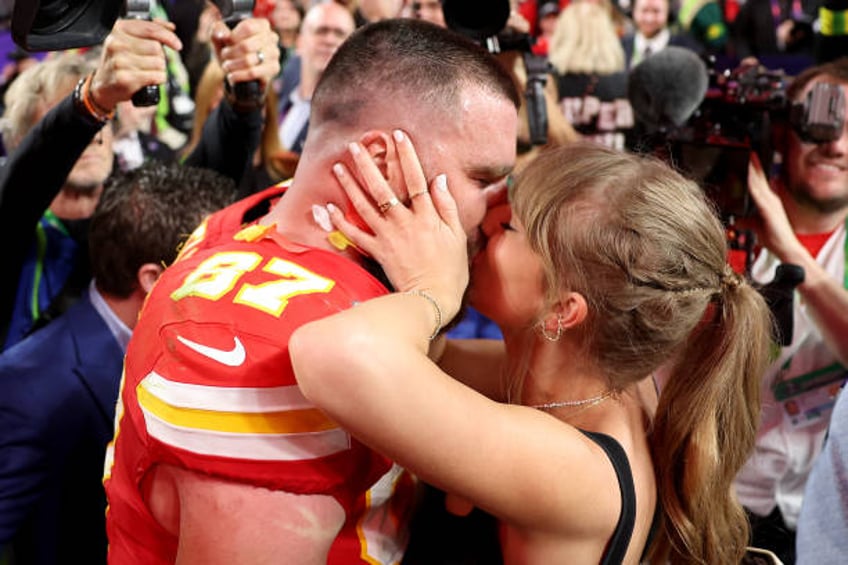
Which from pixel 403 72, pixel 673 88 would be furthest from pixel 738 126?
pixel 403 72

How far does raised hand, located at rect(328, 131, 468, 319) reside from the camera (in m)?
1.35

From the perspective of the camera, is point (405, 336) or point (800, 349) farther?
point (800, 349)

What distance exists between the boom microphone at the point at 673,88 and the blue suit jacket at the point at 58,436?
1433 mm

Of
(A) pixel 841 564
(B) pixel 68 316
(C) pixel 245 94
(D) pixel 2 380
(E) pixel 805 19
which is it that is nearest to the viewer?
(A) pixel 841 564

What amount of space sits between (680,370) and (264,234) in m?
0.77

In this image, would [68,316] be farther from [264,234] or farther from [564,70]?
[564,70]

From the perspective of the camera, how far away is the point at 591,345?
1617 millimetres

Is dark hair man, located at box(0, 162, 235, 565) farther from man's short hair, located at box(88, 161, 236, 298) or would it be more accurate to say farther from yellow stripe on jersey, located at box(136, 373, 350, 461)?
yellow stripe on jersey, located at box(136, 373, 350, 461)

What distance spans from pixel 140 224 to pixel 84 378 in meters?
0.37

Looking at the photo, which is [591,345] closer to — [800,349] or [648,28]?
[800,349]

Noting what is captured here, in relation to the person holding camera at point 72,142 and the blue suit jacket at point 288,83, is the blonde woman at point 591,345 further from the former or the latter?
the blue suit jacket at point 288,83

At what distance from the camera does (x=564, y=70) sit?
16.1 feet

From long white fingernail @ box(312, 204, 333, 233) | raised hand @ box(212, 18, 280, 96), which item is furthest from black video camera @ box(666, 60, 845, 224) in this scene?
long white fingernail @ box(312, 204, 333, 233)

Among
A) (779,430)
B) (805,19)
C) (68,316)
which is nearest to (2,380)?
(68,316)
